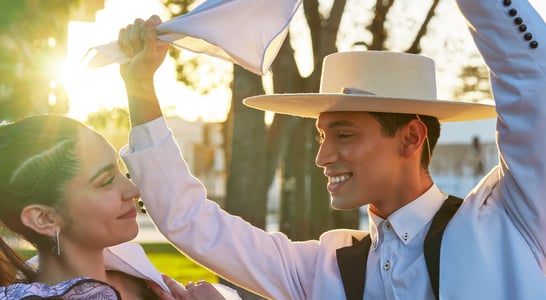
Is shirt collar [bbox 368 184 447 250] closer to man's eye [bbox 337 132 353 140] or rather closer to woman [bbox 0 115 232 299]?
man's eye [bbox 337 132 353 140]

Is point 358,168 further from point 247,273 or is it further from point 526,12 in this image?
point 526,12

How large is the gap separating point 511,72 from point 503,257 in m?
0.62

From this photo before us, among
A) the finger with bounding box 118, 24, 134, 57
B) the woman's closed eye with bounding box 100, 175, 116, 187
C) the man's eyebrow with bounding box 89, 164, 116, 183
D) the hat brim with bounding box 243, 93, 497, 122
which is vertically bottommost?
the woman's closed eye with bounding box 100, 175, 116, 187

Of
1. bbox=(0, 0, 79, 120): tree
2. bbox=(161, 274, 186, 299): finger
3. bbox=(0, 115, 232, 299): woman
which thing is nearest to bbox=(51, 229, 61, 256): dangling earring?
bbox=(0, 115, 232, 299): woman

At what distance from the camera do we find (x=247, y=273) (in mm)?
3365

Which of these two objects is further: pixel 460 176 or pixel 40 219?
pixel 460 176

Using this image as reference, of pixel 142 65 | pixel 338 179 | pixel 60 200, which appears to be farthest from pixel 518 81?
pixel 60 200

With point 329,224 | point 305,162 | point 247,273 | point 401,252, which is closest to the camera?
point 401,252

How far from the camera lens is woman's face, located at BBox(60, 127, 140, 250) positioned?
→ 2881 millimetres

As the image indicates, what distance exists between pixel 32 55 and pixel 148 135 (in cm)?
816

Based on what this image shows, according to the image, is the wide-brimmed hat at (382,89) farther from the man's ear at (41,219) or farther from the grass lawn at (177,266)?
the grass lawn at (177,266)

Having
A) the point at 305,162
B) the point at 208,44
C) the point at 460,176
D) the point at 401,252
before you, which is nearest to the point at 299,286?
the point at 401,252

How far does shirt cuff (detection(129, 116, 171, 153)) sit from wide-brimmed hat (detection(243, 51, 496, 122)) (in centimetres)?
54

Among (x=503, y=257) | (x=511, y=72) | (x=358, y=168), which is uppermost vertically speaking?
(x=511, y=72)
